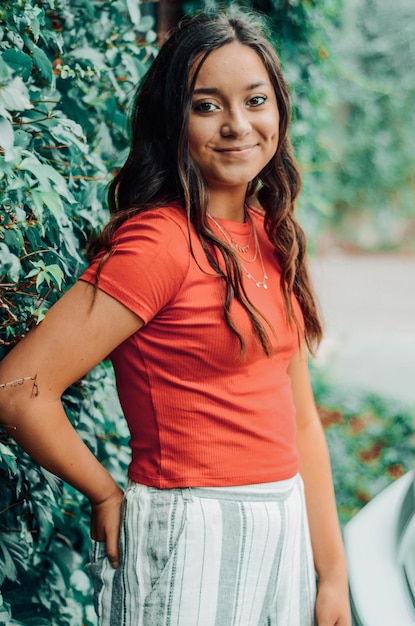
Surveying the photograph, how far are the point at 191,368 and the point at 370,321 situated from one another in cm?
794

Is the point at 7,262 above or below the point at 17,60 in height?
below

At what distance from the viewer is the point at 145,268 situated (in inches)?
55.3

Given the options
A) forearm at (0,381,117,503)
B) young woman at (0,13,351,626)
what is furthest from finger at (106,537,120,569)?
forearm at (0,381,117,503)

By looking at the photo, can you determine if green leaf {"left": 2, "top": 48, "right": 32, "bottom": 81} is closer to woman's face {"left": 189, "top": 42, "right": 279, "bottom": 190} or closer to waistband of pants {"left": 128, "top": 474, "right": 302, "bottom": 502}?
woman's face {"left": 189, "top": 42, "right": 279, "bottom": 190}

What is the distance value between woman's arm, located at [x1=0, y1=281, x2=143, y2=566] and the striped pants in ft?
0.69

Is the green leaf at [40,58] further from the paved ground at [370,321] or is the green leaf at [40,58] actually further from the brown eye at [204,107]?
the paved ground at [370,321]

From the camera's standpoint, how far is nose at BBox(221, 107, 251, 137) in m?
1.57

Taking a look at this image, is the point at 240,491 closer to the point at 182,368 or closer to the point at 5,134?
the point at 182,368

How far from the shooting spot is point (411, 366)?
7.29m

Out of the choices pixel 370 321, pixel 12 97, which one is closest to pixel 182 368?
pixel 12 97

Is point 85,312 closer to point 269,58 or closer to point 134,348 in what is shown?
point 134,348

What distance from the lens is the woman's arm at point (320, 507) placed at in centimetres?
172

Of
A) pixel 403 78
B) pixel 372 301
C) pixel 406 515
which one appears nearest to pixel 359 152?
pixel 403 78

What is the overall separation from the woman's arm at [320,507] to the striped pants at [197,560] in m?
0.20
